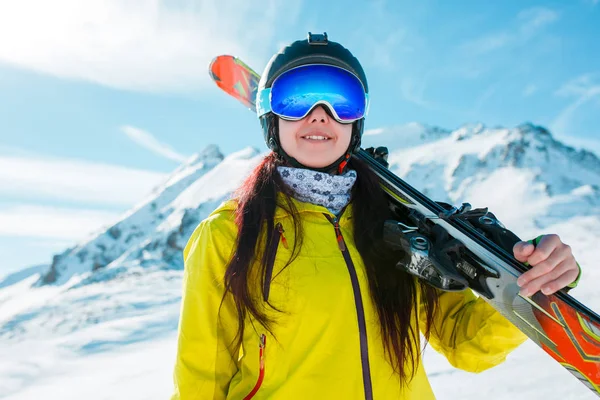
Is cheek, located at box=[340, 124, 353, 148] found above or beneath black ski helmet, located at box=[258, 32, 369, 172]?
beneath

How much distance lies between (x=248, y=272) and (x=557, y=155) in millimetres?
86959

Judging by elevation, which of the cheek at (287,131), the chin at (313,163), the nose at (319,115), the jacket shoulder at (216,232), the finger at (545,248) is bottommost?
the finger at (545,248)

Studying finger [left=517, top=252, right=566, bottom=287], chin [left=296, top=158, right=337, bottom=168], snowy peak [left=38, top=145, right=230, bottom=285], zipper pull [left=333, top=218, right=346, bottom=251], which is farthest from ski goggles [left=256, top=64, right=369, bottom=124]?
snowy peak [left=38, top=145, right=230, bottom=285]

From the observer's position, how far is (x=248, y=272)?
207 centimetres

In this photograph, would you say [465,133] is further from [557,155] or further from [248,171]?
[248,171]

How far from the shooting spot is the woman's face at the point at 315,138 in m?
2.38

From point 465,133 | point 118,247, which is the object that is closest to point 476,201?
point 465,133

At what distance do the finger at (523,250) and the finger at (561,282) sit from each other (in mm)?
130

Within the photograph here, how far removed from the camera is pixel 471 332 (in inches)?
88.3

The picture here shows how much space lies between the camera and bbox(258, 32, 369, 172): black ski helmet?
2.61m

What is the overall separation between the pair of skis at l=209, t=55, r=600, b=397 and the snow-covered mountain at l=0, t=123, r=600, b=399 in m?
0.99

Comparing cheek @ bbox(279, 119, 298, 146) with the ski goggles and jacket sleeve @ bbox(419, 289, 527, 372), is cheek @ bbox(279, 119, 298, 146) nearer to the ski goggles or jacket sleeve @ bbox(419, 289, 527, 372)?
the ski goggles

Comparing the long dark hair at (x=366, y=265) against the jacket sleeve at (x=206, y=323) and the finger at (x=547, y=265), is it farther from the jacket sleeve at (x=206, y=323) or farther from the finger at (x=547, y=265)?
the finger at (x=547, y=265)

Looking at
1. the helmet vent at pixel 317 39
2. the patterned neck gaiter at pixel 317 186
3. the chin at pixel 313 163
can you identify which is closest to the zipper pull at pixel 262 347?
the patterned neck gaiter at pixel 317 186
